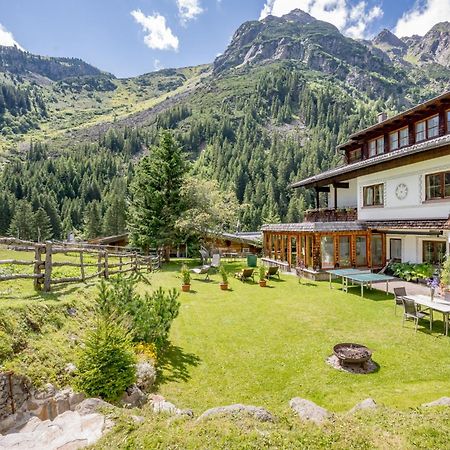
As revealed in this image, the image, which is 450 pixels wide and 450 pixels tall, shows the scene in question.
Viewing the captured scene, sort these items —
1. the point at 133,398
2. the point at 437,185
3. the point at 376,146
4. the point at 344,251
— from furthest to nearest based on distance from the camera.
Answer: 1. the point at 376,146
2. the point at 344,251
3. the point at 437,185
4. the point at 133,398

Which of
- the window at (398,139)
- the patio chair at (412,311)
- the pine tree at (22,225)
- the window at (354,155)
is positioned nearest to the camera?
the patio chair at (412,311)

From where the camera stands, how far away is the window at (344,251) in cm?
2058

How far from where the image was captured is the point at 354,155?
27203mm

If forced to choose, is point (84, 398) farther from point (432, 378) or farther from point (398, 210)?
point (398, 210)

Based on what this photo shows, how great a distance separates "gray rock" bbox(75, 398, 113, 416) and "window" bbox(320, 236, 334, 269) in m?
17.1

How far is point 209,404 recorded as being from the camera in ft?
21.7

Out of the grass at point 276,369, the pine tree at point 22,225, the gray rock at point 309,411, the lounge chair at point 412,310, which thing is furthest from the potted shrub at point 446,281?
the pine tree at point 22,225

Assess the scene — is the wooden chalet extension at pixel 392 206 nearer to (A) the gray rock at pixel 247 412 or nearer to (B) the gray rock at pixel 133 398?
(A) the gray rock at pixel 247 412

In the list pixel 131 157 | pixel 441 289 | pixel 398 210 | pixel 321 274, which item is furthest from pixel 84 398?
pixel 131 157

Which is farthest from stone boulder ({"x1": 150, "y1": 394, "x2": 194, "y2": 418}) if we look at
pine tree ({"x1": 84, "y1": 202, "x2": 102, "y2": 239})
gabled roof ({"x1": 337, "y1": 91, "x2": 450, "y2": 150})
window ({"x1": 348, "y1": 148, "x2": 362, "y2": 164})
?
pine tree ({"x1": 84, "y1": 202, "x2": 102, "y2": 239})

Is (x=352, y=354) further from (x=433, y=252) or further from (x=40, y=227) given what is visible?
(x=40, y=227)

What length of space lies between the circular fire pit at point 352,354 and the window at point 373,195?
1429cm

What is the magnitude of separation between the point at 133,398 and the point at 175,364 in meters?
2.12

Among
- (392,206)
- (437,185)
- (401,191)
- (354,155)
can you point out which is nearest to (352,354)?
(437,185)
